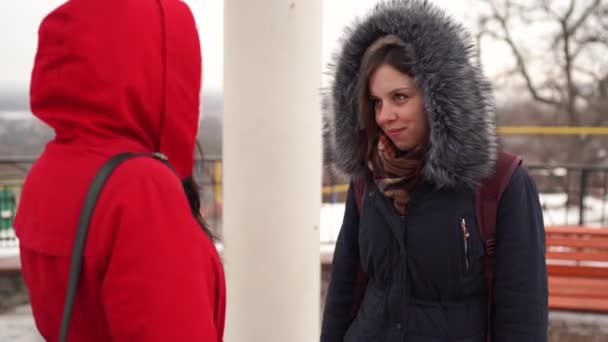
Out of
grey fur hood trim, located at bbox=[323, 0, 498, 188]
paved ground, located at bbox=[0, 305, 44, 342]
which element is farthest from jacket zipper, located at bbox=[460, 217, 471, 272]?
paved ground, located at bbox=[0, 305, 44, 342]

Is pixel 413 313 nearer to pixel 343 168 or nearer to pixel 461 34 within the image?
pixel 343 168

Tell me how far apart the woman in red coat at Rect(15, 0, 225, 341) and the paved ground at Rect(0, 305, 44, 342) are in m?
3.69

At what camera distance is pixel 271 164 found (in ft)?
8.00

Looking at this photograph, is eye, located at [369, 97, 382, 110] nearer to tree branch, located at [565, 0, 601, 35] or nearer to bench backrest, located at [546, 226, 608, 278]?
bench backrest, located at [546, 226, 608, 278]

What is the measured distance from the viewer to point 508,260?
148cm

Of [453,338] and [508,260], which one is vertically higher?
[508,260]

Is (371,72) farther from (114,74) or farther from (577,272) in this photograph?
(577,272)

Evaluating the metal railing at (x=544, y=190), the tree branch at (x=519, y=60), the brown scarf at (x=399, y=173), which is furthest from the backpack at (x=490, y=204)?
the tree branch at (x=519, y=60)

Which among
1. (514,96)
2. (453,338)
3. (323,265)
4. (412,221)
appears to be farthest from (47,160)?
(514,96)

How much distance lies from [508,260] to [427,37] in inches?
23.6

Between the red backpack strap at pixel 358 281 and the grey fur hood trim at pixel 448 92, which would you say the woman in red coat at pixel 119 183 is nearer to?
the grey fur hood trim at pixel 448 92

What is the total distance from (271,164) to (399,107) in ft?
3.01

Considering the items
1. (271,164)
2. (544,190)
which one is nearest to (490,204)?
(271,164)

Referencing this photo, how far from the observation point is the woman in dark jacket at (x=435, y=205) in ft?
4.88
